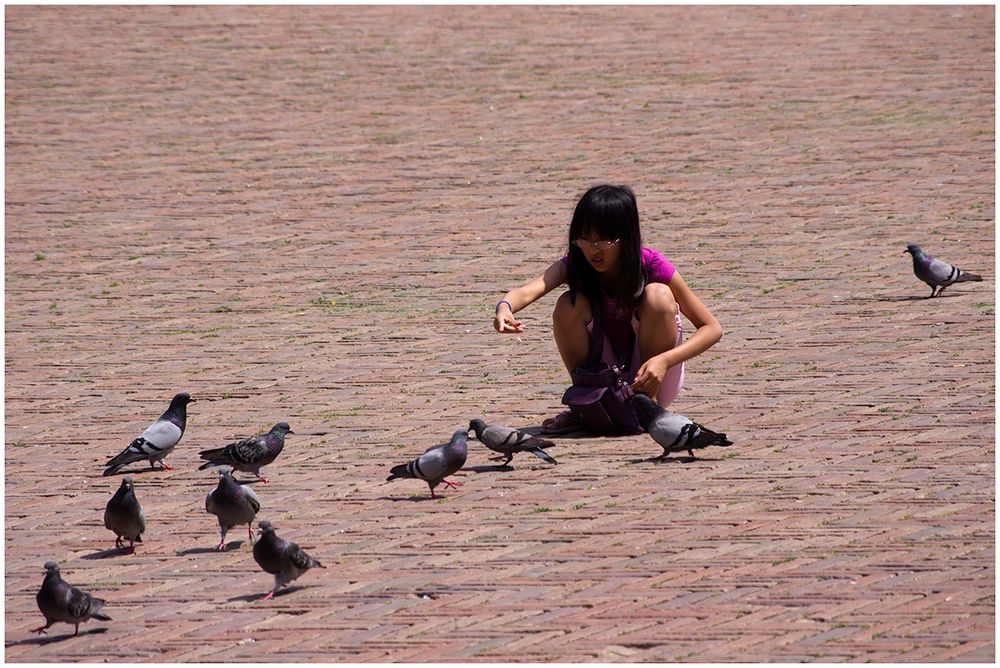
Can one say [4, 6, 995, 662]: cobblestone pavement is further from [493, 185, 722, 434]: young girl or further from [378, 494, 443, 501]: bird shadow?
[493, 185, 722, 434]: young girl

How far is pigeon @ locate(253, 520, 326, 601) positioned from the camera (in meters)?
5.29

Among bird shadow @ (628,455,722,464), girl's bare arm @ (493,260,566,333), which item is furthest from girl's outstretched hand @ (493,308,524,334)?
bird shadow @ (628,455,722,464)

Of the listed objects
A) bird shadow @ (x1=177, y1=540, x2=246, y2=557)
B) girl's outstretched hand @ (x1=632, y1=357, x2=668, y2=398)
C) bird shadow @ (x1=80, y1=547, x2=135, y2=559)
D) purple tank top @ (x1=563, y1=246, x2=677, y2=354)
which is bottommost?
bird shadow @ (x1=177, y1=540, x2=246, y2=557)

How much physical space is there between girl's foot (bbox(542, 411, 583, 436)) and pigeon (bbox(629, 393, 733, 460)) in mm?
636

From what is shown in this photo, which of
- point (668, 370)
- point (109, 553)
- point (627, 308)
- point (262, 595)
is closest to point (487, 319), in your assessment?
point (668, 370)

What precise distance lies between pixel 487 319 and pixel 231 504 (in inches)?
172

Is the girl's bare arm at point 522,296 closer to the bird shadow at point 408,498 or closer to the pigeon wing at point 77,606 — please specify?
the bird shadow at point 408,498

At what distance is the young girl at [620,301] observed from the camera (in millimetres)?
6918

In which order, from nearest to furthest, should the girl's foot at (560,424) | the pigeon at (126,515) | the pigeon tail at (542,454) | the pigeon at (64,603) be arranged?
the pigeon at (64,603)
the pigeon at (126,515)
the pigeon tail at (542,454)
the girl's foot at (560,424)

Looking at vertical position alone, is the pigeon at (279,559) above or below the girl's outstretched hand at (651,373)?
below

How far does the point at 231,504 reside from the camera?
5832mm

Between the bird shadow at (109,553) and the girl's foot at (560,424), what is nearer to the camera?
the bird shadow at (109,553)

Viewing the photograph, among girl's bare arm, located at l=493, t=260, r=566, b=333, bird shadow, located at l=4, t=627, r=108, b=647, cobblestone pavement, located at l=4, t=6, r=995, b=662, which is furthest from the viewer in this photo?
girl's bare arm, located at l=493, t=260, r=566, b=333

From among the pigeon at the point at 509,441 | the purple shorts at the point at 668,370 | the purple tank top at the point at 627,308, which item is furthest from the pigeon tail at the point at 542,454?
the purple tank top at the point at 627,308
